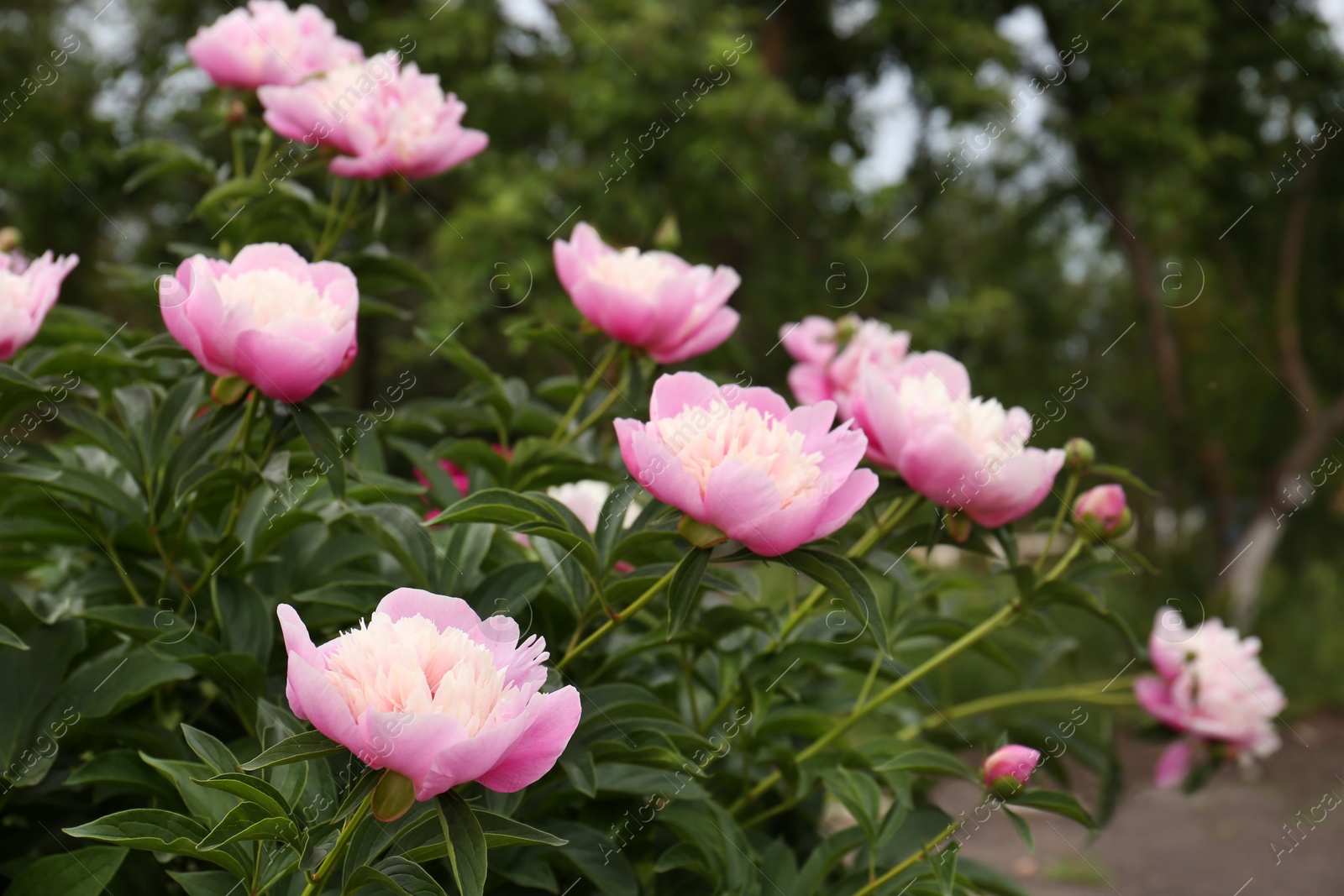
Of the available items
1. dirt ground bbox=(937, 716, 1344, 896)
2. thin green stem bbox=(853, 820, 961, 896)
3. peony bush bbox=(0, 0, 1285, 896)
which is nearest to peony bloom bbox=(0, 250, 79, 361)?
peony bush bbox=(0, 0, 1285, 896)

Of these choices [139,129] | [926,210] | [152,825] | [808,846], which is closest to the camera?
[152,825]

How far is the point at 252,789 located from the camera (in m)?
0.69

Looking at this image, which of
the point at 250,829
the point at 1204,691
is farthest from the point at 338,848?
the point at 1204,691

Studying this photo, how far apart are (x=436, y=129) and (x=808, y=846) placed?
0.93m

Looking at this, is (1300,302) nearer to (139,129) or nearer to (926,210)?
(926,210)

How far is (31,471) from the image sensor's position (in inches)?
37.5

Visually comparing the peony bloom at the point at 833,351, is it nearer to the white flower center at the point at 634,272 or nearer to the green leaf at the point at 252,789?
the white flower center at the point at 634,272

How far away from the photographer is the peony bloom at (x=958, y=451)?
98cm

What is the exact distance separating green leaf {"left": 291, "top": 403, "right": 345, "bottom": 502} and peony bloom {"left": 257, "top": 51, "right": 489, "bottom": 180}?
454 millimetres

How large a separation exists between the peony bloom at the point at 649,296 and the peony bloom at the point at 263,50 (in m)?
0.45

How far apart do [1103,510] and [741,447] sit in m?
0.54

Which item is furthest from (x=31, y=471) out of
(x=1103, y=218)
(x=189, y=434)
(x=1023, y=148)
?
(x=1023, y=148)

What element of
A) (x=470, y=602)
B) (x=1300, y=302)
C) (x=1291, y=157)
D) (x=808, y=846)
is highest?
(x=470, y=602)

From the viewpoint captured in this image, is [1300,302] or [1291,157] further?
[1300,302]
